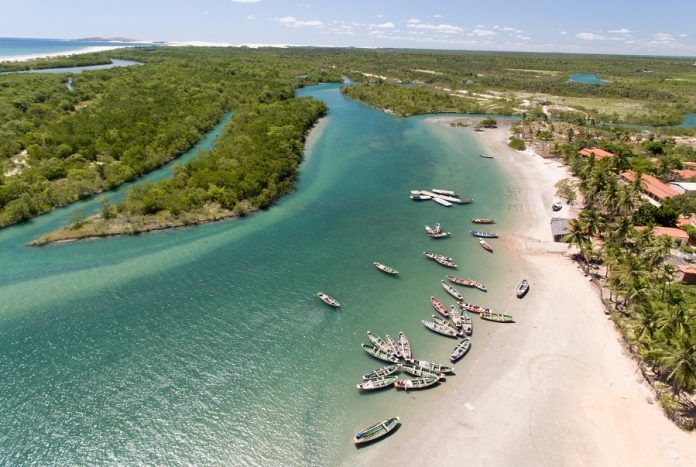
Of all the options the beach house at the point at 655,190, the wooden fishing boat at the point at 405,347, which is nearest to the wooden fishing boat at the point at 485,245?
the wooden fishing boat at the point at 405,347

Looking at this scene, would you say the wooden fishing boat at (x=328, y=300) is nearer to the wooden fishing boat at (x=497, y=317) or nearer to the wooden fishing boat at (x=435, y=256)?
the wooden fishing boat at (x=435, y=256)

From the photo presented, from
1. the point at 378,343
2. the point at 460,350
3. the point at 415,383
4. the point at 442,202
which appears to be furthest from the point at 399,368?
the point at 442,202

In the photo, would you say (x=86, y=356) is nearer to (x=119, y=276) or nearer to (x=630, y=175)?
(x=119, y=276)

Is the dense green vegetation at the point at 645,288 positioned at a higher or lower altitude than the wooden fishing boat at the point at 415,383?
higher

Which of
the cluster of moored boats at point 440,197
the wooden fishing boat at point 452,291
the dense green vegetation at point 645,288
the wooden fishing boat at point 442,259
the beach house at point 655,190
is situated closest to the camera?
the dense green vegetation at point 645,288

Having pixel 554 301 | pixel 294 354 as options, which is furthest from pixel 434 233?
pixel 294 354

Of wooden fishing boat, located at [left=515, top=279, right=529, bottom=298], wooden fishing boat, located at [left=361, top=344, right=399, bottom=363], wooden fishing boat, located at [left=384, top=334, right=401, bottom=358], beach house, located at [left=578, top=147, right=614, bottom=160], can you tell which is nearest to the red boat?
wooden fishing boat, located at [left=384, top=334, right=401, bottom=358]
